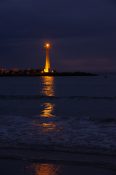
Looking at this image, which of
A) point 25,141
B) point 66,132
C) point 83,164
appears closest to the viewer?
point 83,164

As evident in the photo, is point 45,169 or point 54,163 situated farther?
point 54,163

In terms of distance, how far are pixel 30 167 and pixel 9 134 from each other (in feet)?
14.5

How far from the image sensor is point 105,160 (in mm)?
8180

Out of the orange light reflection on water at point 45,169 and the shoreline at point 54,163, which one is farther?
the shoreline at point 54,163

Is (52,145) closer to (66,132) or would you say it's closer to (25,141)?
(25,141)

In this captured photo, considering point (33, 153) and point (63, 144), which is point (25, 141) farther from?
point (33, 153)

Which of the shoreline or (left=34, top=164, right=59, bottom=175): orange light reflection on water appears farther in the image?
the shoreline

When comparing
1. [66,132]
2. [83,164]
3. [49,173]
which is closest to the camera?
[49,173]

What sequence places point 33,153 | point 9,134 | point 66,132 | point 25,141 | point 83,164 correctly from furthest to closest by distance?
1. point 66,132
2. point 9,134
3. point 25,141
4. point 33,153
5. point 83,164

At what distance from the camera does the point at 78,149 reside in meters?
9.48

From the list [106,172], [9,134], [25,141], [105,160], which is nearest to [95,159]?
[105,160]

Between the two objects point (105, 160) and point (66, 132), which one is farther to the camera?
point (66, 132)

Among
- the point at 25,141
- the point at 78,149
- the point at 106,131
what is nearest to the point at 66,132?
the point at 106,131

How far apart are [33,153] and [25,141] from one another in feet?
6.23
